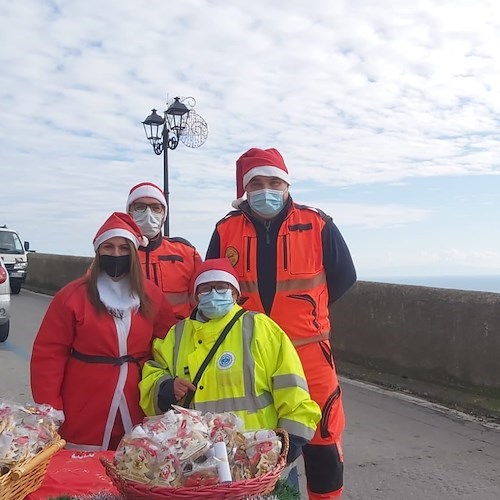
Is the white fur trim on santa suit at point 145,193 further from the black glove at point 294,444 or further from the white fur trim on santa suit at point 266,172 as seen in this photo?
the black glove at point 294,444

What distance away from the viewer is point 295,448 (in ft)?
9.10

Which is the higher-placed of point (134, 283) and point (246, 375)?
point (134, 283)

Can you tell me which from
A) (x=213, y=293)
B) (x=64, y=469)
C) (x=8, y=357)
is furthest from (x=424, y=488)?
(x=8, y=357)

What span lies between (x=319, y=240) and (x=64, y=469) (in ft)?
5.61

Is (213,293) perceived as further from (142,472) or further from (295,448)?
(142,472)

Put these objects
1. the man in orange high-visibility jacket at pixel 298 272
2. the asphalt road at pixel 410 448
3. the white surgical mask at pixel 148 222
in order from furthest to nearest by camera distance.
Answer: the asphalt road at pixel 410 448 → the white surgical mask at pixel 148 222 → the man in orange high-visibility jacket at pixel 298 272

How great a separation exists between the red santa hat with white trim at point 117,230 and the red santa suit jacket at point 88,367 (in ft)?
0.99

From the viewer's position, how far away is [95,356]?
3.30 m

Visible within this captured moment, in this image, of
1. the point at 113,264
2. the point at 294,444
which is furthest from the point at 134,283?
the point at 294,444

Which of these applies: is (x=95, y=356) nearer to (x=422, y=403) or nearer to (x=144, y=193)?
(x=144, y=193)

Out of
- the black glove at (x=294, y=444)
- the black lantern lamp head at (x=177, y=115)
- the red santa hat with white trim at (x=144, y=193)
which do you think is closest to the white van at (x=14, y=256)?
the black lantern lamp head at (x=177, y=115)

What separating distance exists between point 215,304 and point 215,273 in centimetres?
18

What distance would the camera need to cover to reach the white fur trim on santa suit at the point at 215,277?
10.6 feet

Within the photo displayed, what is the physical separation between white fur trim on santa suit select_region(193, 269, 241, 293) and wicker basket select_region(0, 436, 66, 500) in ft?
3.49
